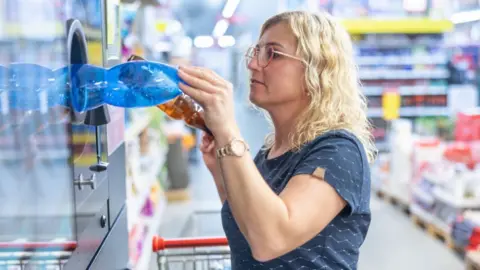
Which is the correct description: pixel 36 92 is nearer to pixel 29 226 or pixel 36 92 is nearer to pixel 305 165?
pixel 29 226

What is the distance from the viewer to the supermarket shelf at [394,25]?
36.2 ft

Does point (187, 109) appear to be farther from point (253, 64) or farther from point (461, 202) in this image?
point (461, 202)

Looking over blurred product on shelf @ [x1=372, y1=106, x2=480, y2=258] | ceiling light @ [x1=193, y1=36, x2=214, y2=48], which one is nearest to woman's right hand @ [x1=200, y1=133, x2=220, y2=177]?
blurred product on shelf @ [x1=372, y1=106, x2=480, y2=258]

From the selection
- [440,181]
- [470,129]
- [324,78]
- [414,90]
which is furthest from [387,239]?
[414,90]

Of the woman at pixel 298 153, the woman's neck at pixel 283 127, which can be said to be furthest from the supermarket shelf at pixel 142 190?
the woman at pixel 298 153

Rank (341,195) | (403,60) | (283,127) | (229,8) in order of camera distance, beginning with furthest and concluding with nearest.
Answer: (229,8) → (403,60) → (283,127) → (341,195)

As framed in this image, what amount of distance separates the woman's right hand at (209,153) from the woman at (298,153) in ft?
0.70

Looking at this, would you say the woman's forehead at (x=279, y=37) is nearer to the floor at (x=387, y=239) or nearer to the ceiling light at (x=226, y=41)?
the floor at (x=387, y=239)

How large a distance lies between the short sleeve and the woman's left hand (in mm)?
264

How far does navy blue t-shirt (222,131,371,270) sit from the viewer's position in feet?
4.46

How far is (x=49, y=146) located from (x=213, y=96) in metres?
0.36

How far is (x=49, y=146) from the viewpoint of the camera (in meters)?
0.92

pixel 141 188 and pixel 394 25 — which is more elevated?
pixel 394 25

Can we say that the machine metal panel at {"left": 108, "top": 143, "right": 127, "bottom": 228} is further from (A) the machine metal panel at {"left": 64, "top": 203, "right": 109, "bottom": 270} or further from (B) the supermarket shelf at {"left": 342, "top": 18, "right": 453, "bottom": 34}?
(B) the supermarket shelf at {"left": 342, "top": 18, "right": 453, "bottom": 34}
